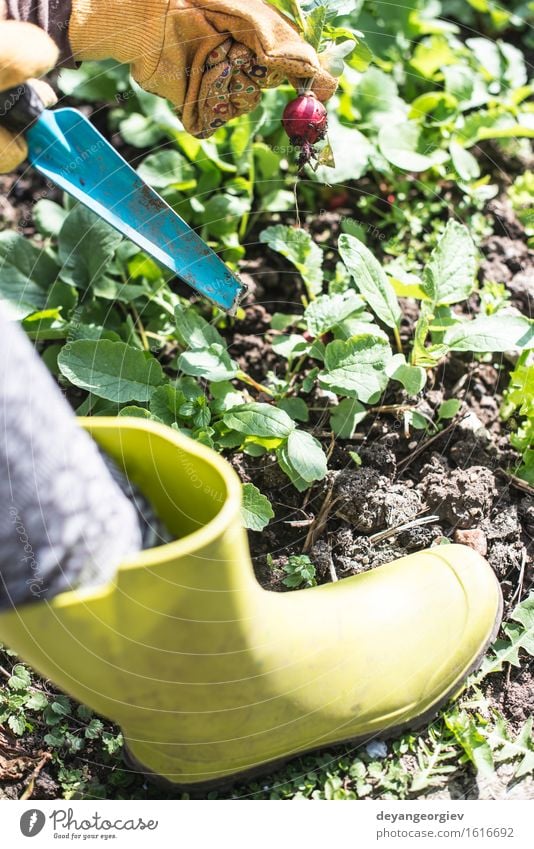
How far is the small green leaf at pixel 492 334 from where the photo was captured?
1.19m

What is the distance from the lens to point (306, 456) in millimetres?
1129

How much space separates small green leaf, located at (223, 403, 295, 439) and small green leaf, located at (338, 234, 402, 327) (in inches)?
7.8

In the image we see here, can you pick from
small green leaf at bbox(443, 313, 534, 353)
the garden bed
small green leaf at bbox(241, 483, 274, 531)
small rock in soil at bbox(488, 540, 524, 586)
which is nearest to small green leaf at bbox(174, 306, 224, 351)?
the garden bed

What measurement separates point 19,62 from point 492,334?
2.22ft

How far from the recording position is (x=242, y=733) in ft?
3.24

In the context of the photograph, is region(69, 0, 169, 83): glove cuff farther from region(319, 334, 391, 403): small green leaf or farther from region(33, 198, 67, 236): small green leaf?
region(319, 334, 391, 403): small green leaf

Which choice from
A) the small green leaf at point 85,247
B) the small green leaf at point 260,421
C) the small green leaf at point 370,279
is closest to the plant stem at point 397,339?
the small green leaf at point 370,279

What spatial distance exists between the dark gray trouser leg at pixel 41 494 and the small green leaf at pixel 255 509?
0.29m

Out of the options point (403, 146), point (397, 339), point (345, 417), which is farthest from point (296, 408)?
point (403, 146)

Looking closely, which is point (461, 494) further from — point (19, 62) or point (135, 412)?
point (19, 62)

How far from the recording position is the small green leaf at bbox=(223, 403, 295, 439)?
1145 mm
